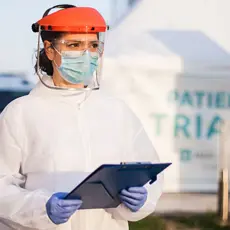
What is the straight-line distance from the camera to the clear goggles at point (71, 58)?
106 inches

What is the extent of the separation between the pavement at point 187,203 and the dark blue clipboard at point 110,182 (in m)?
4.43

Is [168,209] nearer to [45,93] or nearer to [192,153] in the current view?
[192,153]

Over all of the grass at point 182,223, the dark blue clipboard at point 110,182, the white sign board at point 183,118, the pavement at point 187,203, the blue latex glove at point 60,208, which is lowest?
the pavement at point 187,203

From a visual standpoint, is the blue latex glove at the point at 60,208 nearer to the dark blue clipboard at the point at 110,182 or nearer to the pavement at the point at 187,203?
the dark blue clipboard at the point at 110,182

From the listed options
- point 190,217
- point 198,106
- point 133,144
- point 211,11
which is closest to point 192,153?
point 198,106

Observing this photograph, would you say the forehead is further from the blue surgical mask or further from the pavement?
the pavement

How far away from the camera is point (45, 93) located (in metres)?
2.70

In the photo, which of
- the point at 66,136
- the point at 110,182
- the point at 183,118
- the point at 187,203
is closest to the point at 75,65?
the point at 66,136

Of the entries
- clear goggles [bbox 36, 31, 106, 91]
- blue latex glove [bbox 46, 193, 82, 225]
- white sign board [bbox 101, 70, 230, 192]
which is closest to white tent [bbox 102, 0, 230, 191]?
white sign board [bbox 101, 70, 230, 192]

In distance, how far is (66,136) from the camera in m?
2.63

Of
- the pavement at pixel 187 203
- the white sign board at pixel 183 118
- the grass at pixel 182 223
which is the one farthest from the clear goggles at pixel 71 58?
the white sign board at pixel 183 118

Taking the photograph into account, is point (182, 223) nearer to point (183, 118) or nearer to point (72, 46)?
point (183, 118)

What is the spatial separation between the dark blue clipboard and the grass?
3.74 m

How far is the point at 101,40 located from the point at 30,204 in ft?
2.17
